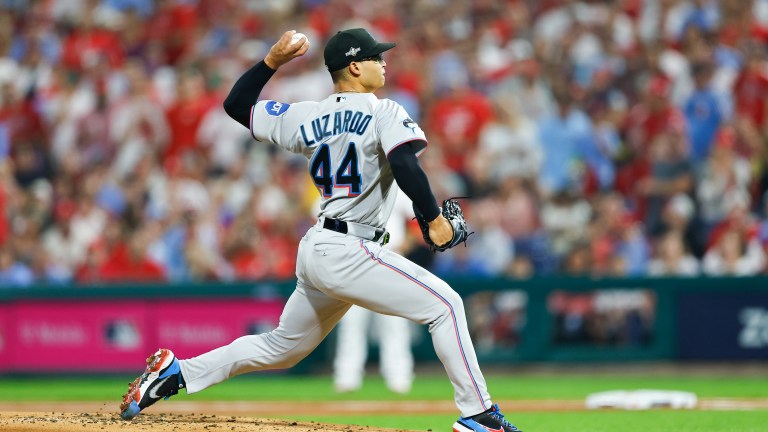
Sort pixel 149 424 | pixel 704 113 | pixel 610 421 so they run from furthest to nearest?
1. pixel 704 113
2. pixel 610 421
3. pixel 149 424

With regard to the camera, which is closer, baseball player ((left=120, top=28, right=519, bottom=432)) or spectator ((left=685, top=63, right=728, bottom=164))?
baseball player ((left=120, top=28, right=519, bottom=432))

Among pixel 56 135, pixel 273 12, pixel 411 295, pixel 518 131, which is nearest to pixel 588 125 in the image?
pixel 518 131

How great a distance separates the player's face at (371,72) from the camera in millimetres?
5906

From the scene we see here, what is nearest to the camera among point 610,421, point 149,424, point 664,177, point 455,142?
point 149,424

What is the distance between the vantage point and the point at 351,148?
5703 mm

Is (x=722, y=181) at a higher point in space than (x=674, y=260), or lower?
higher

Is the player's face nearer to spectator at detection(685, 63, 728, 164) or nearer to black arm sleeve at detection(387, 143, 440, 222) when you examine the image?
black arm sleeve at detection(387, 143, 440, 222)

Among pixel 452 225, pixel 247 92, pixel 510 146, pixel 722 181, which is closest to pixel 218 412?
pixel 247 92

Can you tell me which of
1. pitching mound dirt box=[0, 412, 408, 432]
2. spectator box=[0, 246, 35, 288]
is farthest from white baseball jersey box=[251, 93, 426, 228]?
spectator box=[0, 246, 35, 288]

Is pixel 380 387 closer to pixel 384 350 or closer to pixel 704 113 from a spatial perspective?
pixel 384 350

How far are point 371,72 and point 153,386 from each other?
1952mm

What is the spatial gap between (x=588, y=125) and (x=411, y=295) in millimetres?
7720

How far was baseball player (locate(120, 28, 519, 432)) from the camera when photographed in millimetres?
5609

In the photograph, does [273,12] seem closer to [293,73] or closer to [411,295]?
[293,73]
